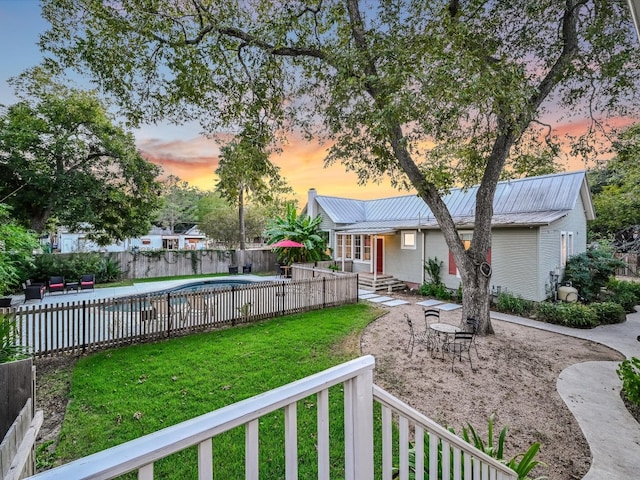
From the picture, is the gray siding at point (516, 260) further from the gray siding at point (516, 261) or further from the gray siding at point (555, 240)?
the gray siding at point (555, 240)

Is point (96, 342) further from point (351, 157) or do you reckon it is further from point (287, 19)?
point (287, 19)

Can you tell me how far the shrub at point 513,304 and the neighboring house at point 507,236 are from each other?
18.1 inches

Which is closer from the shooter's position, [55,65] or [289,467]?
[289,467]

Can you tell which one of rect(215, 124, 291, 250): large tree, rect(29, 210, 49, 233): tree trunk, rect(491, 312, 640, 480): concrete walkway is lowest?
rect(491, 312, 640, 480): concrete walkway

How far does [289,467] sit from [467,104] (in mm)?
6296

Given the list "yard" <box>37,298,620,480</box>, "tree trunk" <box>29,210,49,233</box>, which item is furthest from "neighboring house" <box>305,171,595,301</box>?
"tree trunk" <box>29,210,49,233</box>

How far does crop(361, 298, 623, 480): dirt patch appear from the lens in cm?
427

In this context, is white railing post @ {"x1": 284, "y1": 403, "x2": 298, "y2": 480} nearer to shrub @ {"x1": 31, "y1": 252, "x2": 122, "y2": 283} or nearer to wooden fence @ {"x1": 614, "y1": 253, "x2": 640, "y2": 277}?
shrub @ {"x1": 31, "y1": 252, "x2": 122, "y2": 283}

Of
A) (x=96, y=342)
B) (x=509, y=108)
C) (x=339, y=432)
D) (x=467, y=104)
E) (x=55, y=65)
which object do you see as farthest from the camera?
(x=96, y=342)

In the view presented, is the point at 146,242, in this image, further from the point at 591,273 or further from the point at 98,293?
the point at 591,273

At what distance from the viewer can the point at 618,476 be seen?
3617 mm

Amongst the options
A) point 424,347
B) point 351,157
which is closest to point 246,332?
point 424,347

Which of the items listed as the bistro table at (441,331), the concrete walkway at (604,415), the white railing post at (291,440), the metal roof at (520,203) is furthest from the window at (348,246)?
the white railing post at (291,440)

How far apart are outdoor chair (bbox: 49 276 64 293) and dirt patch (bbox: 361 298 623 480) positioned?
14.3m
